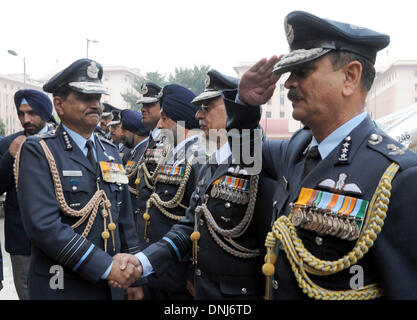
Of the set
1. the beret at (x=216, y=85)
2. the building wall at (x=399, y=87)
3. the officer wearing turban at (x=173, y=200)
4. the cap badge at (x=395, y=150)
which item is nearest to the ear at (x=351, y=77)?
the cap badge at (x=395, y=150)

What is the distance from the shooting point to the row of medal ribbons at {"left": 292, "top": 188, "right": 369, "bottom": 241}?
1.72 m

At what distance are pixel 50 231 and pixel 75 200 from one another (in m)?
0.34

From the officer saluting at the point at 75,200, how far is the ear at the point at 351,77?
2025 mm

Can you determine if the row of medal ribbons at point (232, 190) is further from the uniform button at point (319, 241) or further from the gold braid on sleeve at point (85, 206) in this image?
the uniform button at point (319, 241)

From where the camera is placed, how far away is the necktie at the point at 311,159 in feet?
6.75

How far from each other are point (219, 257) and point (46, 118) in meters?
Result: 3.09

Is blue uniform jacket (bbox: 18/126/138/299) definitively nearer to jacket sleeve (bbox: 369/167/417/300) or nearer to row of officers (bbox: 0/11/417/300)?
row of officers (bbox: 0/11/417/300)

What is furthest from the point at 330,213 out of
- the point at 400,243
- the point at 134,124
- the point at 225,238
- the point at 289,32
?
the point at 134,124

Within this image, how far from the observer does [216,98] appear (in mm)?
3623

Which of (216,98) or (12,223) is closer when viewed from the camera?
(216,98)

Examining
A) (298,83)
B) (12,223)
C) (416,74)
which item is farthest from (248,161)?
(416,74)

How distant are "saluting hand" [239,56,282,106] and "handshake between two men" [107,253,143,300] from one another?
152cm

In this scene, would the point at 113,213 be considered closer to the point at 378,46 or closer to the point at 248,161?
the point at 248,161

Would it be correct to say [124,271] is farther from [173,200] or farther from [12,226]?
[12,226]
